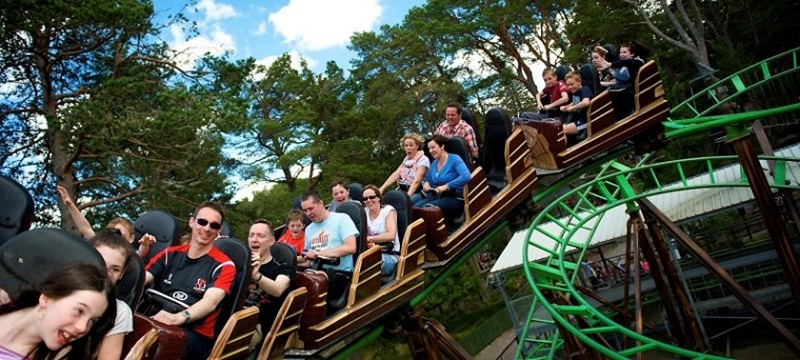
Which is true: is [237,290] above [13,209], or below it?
below

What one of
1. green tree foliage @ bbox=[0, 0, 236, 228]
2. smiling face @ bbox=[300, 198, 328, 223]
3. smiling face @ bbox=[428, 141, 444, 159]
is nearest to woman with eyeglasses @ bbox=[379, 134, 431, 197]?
smiling face @ bbox=[428, 141, 444, 159]

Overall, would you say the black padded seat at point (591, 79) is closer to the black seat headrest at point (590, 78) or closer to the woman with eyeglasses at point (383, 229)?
the black seat headrest at point (590, 78)

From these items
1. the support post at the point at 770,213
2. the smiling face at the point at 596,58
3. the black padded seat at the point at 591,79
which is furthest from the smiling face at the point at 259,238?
the smiling face at the point at 596,58

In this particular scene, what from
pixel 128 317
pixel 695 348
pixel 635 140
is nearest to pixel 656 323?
pixel 695 348

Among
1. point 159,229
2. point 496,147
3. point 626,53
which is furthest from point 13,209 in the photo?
point 626,53

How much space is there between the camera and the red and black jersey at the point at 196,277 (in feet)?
7.39

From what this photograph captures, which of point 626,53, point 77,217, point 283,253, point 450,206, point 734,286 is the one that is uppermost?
point 77,217

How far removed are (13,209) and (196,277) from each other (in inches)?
28.4

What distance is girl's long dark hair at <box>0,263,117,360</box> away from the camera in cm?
123

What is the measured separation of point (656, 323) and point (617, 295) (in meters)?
1.85

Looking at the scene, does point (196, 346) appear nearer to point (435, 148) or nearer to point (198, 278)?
point (198, 278)

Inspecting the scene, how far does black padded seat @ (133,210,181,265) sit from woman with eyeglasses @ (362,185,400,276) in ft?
3.94

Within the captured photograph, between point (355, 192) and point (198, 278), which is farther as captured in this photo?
point (355, 192)

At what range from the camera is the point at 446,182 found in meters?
4.06
